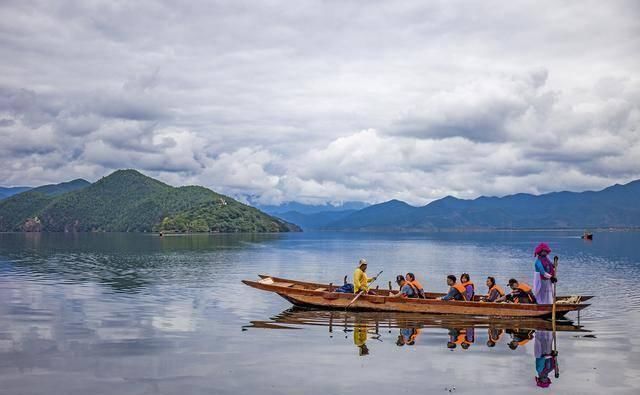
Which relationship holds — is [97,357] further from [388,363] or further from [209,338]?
[388,363]

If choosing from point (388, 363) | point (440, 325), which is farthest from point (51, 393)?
point (440, 325)

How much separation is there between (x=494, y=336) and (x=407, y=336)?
392cm

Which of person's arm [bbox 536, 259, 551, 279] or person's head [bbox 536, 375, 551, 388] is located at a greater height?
person's arm [bbox 536, 259, 551, 279]

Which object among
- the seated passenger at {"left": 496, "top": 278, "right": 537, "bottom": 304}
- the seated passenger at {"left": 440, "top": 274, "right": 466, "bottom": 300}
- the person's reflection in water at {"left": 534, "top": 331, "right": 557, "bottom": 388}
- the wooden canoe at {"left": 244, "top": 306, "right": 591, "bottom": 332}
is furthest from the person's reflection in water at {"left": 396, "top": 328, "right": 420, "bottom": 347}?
the seated passenger at {"left": 496, "top": 278, "right": 537, "bottom": 304}

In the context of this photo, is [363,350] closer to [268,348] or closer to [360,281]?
[268,348]

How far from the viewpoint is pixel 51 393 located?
16578 mm

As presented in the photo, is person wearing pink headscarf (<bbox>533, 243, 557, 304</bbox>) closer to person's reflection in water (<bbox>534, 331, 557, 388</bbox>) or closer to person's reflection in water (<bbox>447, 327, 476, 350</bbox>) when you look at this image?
person's reflection in water (<bbox>534, 331, 557, 388</bbox>)

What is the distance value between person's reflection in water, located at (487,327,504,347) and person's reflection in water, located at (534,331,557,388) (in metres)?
1.55

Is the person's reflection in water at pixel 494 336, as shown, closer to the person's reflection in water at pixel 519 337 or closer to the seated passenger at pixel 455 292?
the person's reflection in water at pixel 519 337

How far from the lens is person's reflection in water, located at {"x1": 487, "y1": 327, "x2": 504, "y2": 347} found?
2410cm

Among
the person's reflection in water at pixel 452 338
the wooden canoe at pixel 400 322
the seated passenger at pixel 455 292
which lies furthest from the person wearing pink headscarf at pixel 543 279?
the person's reflection in water at pixel 452 338

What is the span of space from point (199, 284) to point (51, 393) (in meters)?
31.3

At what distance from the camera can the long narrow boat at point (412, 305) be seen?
29.4m

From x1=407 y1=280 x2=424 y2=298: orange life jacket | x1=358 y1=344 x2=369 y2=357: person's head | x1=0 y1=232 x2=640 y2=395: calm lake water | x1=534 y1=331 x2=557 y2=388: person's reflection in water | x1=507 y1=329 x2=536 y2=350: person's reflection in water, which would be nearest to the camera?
x1=0 y1=232 x2=640 y2=395: calm lake water
